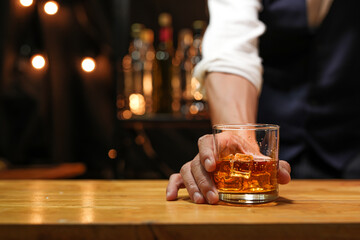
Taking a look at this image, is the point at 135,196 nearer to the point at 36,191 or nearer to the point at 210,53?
the point at 36,191

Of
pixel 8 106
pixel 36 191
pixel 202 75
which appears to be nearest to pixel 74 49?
pixel 8 106

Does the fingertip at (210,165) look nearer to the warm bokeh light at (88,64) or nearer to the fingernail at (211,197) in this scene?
the fingernail at (211,197)

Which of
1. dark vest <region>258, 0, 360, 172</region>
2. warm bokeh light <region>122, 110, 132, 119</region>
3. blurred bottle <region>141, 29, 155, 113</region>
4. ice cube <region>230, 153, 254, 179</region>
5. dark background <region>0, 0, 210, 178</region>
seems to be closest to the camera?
ice cube <region>230, 153, 254, 179</region>

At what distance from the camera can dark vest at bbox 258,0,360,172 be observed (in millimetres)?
1402

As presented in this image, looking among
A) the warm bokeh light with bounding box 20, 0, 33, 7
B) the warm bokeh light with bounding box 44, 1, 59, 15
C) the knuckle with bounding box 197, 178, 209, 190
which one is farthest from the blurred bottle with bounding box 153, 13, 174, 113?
the knuckle with bounding box 197, 178, 209, 190

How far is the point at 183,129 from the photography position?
262 centimetres

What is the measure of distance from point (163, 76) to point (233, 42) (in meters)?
1.11

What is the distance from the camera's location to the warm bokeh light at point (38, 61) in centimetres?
264

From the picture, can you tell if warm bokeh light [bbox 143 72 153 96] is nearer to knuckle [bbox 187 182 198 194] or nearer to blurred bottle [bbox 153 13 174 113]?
blurred bottle [bbox 153 13 174 113]

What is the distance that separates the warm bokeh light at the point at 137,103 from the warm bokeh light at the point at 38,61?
0.64 metres

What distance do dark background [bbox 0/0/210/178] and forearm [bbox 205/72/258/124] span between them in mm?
1299

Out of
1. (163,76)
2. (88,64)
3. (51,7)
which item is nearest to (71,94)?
(88,64)

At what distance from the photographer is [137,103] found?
236 cm

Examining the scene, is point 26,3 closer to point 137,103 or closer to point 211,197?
point 137,103
